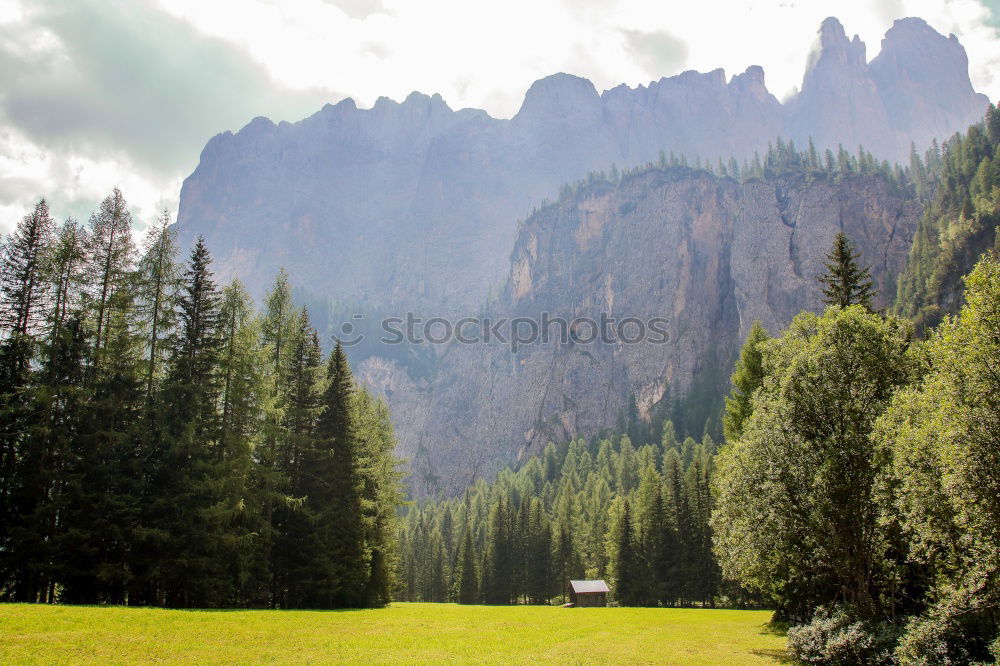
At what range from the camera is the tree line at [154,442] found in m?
22.9

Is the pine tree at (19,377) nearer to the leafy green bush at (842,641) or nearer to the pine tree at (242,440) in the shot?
the pine tree at (242,440)

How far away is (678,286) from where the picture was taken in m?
176

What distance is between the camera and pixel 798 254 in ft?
536

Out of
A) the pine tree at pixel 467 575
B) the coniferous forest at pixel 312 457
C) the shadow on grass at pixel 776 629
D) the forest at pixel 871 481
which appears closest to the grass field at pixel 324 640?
the shadow on grass at pixel 776 629

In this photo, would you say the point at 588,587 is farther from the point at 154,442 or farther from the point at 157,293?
the point at 157,293

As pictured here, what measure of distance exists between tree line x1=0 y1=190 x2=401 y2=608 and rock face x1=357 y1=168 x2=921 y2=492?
141 meters

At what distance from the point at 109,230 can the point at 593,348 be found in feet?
540

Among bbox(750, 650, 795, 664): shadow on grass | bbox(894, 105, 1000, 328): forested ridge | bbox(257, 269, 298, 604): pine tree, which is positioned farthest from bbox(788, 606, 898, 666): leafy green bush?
bbox(894, 105, 1000, 328): forested ridge

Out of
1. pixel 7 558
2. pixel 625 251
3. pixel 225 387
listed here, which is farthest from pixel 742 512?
pixel 625 251

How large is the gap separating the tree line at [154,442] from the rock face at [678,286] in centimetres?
14094

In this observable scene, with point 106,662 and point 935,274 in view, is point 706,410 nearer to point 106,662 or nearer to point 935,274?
point 935,274

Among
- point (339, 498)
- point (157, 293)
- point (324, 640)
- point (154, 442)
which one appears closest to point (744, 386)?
point (339, 498)

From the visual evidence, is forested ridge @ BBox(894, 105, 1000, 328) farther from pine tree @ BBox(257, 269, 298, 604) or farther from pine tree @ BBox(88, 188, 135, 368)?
pine tree @ BBox(88, 188, 135, 368)

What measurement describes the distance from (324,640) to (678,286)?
170195mm
